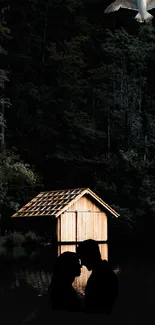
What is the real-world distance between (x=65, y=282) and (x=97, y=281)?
1.07ft

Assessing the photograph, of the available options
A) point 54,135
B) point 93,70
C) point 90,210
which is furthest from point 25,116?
point 90,210

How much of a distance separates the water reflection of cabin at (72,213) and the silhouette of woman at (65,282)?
28476 mm

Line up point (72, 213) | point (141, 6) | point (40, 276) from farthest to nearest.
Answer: point (72, 213) → point (40, 276) → point (141, 6)

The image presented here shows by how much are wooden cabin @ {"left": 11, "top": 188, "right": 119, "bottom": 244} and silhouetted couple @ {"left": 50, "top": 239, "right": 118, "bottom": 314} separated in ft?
93.6

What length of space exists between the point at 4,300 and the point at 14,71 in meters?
37.6

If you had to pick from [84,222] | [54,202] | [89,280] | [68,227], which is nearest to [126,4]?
[89,280]

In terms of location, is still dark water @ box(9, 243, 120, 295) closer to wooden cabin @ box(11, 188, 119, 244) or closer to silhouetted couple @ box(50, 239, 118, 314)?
silhouetted couple @ box(50, 239, 118, 314)

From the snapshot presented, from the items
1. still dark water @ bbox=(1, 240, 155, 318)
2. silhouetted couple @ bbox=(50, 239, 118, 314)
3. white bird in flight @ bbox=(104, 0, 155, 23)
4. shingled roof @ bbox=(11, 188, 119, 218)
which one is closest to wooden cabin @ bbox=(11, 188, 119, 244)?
shingled roof @ bbox=(11, 188, 119, 218)

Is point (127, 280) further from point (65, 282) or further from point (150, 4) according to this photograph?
point (65, 282)

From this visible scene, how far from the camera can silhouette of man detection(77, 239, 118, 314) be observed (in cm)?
656

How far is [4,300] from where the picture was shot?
46.6 ft

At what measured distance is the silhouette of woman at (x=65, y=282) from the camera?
6766mm

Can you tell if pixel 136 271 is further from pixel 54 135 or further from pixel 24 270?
pixel 54 135

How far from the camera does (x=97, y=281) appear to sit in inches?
269
